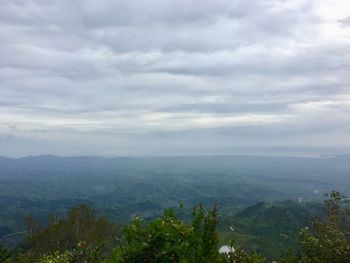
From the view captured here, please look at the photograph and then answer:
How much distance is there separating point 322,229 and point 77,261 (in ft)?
76.6

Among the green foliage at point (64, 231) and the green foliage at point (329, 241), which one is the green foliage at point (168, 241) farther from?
the green foliage at point (64, 231)

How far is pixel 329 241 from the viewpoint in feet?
103

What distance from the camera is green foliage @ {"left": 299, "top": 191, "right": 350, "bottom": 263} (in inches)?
1137

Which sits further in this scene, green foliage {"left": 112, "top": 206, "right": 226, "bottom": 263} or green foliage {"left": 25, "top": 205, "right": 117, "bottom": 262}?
green foliage {"left": 25, "top": 205, "right": 117, "bottom": 262}

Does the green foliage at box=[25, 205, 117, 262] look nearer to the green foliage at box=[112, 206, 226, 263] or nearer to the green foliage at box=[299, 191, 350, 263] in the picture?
the green foliage at box=[299, 191, 350, 263]

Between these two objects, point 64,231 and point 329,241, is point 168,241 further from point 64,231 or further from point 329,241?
point 64,231

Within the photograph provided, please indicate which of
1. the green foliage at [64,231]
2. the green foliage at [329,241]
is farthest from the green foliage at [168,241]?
the green foliage at [64,231]

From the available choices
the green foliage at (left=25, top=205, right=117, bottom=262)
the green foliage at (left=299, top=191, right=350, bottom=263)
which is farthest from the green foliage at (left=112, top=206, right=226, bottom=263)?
the green foliage at (left=25, top=205, right=117, bottom=262)

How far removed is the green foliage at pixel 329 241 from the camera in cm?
2887

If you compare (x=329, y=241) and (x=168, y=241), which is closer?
(x=168, y=241)

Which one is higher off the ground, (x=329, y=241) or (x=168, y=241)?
(x=168, y=241)

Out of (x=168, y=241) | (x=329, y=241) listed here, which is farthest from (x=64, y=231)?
(x=168, y=241)

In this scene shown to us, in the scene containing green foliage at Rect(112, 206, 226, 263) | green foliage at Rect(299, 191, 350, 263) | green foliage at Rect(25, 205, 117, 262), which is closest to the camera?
green foliage at Rect(112, 206, 226, 263)

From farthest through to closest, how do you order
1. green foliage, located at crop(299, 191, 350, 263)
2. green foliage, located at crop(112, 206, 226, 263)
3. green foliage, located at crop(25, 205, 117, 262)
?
green foliage, located at crop(25, 205, 117, 262) < green foliage, located at crop(299, 191, 350, 263) < green foliage, located at crop(112, 206, 226, 263)
